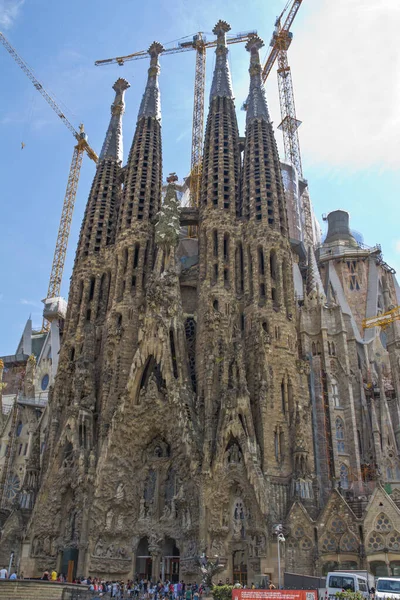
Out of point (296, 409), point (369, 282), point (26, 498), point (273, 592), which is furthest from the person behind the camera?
point (369, 282)

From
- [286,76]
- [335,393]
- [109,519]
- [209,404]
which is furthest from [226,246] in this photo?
[286,76]

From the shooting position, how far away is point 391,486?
39.5m

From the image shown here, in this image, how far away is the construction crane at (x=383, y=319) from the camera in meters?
51.1

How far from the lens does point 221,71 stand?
54.4 m

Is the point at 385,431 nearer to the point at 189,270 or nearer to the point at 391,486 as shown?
the point at 391,486

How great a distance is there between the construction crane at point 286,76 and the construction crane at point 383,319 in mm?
25578

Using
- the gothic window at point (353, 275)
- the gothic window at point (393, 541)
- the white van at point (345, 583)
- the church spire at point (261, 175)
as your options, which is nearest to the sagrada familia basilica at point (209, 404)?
the gothic window at point (393, 541)

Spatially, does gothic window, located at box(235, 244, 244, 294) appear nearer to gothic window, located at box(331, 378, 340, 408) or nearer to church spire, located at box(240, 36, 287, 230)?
church spire, located at box(240, 36, 287, 230)

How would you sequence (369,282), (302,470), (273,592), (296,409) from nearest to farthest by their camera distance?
1. (273,592)
2. (302,470)
3. (296,409)
4. (369,282)

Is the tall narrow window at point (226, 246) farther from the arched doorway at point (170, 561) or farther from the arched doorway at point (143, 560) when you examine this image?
the arched doorway at point (143, 560)

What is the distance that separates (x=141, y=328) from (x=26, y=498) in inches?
535

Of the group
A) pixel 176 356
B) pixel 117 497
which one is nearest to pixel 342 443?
pixel 176 356

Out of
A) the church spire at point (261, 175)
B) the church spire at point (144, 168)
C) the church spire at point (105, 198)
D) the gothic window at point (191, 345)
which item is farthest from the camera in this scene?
the church spire at point (105, 198)

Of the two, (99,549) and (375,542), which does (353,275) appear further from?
(99,549)
